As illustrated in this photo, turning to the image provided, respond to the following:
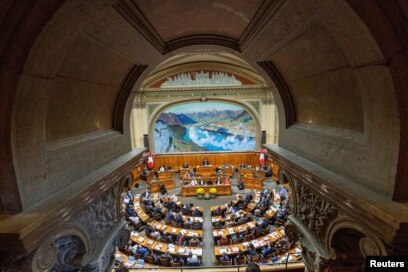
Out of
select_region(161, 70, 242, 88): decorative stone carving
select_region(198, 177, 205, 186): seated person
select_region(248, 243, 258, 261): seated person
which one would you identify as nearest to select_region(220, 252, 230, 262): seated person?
select_region(248, 243, 258, 261): seated person

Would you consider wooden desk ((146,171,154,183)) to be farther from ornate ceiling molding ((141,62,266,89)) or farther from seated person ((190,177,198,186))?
ornate ceiling molding ((141,62,266,89))

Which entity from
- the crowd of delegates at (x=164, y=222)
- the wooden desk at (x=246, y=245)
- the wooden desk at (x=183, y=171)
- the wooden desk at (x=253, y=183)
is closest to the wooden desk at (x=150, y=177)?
the wooden desk at (x=183, y=171)

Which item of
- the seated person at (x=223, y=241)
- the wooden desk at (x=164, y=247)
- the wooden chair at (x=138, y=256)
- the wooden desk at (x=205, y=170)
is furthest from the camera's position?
the wooden desk at (x=205, y=170)

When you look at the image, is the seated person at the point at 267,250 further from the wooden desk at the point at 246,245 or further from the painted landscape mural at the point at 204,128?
the painted landscape mural at the point at 204,128

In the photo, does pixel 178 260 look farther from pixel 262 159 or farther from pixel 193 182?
pixel 262 159

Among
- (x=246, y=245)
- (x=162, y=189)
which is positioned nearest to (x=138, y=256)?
(x=246, y=245)

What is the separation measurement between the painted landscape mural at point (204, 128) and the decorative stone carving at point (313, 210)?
1461cm

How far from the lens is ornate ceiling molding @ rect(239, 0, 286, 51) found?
1.92 meters

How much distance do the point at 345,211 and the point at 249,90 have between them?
14.8 metres

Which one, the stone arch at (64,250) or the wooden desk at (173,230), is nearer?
the stone arch at (64,250)

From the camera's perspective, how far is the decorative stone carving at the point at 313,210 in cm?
233

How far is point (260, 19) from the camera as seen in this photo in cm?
223

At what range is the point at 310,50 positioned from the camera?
2.32 m

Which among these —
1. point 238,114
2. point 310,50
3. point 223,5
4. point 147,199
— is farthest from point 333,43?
point 238,114
